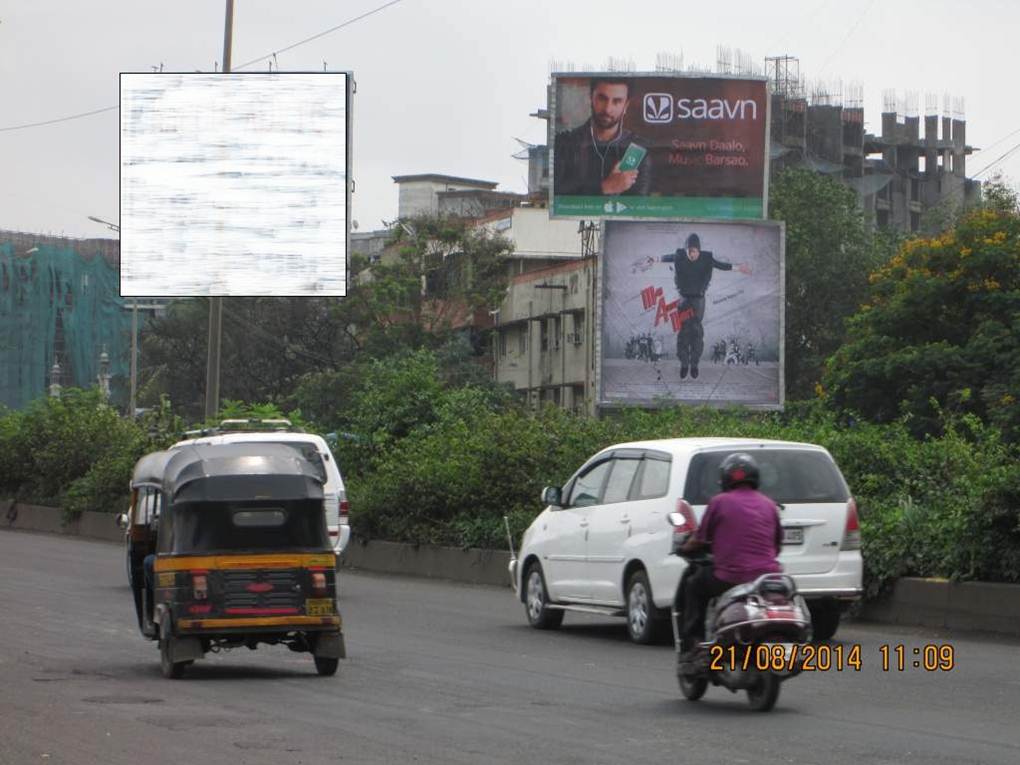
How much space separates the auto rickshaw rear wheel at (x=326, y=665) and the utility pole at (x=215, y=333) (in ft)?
72.7

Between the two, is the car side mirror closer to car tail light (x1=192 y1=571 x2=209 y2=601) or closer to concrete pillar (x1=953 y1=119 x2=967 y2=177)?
car tail light (x1=192 y1=571 x2=209 y2=601)

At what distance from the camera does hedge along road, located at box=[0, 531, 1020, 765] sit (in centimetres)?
956

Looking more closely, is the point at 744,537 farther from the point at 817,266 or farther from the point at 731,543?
the point at 817,266

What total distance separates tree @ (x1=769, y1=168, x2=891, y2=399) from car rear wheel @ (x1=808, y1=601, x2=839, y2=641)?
6373 cm

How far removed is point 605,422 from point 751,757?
680 inches

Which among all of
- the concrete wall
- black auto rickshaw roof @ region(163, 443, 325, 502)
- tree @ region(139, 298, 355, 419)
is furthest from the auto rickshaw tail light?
tree @ region(139, 298, 355, 419)

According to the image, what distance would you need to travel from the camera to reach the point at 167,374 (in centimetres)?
8594

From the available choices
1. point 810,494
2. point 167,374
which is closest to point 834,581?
point 810,494

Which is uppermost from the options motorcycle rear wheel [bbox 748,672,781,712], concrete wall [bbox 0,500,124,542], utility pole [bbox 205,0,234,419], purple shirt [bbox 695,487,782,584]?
utility pole [bbox 205,0,234,419]

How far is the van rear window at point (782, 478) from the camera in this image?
1528cm

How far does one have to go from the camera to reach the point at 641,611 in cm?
1584

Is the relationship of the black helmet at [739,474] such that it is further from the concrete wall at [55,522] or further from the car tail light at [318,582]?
the concrete wall at [55,522]

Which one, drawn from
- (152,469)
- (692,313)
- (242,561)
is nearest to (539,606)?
(152,469)

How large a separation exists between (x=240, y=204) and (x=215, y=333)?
11.7 feet
